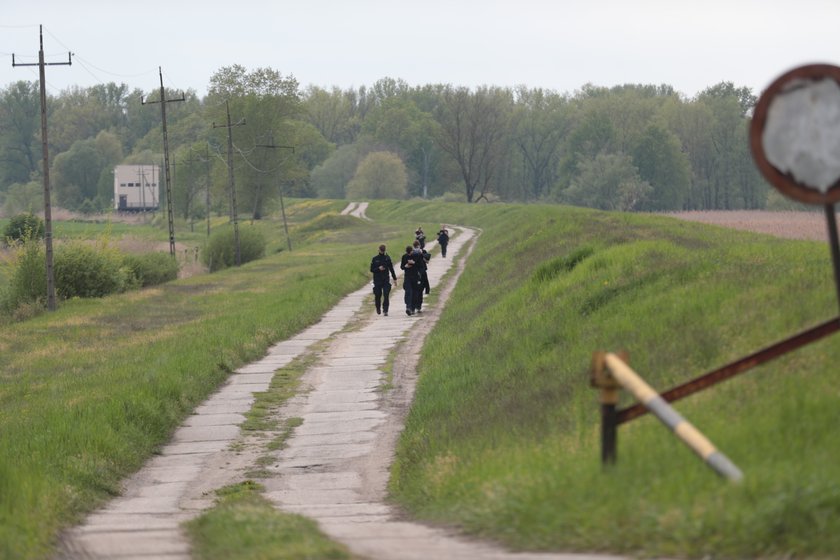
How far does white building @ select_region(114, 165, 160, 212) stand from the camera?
148000mm

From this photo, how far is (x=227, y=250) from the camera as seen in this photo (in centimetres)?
6619

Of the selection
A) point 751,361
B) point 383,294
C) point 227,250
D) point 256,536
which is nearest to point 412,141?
point 227,250

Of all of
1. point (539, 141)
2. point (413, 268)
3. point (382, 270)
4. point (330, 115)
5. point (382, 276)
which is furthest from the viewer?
point (330, 115)

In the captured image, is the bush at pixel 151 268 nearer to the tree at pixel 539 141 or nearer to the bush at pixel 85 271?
the bush at pixel 85 271

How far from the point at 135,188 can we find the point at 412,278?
126987 millimetres

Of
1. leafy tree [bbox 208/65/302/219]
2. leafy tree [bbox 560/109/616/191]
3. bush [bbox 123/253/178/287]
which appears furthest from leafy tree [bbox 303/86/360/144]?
bush [bbox 123/253/178/287]

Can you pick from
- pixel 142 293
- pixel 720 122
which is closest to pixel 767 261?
pixel 142 293

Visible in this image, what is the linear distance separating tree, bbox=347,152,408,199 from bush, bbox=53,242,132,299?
102395 mm

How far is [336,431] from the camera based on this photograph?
1549 centimetres

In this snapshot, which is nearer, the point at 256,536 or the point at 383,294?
the point at 256,536

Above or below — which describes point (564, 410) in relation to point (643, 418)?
below

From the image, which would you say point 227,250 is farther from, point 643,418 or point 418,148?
point 418,148

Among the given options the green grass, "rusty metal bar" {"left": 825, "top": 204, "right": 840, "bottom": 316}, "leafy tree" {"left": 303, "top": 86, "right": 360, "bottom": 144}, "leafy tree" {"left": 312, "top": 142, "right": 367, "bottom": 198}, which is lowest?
the green grass

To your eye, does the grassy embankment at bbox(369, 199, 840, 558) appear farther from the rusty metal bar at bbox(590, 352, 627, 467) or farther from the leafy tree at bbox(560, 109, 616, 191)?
the leafy tree at bbox(560, 109, 616, 191)
